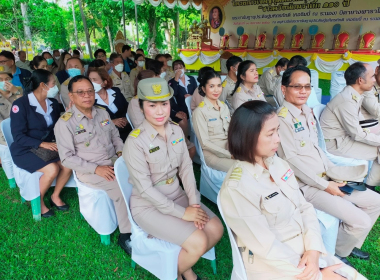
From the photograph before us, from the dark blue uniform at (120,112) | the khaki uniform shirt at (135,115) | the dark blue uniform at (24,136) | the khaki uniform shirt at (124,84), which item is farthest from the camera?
the khaki uniform shirt at (124,84)

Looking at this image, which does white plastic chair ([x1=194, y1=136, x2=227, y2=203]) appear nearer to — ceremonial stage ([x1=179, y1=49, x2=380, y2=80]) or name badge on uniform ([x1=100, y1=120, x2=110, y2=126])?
name badge on uniform ([x1=100, y1=120, x2=110, y2=126])

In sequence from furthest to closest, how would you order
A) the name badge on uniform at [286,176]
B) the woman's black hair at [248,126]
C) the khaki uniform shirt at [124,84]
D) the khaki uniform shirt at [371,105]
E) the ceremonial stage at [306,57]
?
the ceremonial stage at [306,57] < the khaki uniform shirt at [124,84] < the khaki uniform shirt at [371,105] < the name badge on uniform at [286,176] < the woman's black hair at [248,126]

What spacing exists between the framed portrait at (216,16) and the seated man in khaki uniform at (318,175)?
13297mm

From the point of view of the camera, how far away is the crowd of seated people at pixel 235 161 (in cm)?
133

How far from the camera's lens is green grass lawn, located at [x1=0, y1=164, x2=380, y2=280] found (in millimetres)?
2043

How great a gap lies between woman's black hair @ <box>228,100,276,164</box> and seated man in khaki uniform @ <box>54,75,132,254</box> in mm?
1285

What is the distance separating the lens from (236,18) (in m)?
13.6

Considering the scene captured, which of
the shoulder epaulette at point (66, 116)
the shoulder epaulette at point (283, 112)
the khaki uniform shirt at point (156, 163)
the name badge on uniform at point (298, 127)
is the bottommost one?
the khaki uniform shirt at point (156, 163)

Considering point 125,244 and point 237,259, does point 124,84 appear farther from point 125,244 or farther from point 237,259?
point 237,259

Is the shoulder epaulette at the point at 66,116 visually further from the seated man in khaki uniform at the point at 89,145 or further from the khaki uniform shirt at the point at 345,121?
the khaki uniform shirt at the point at 345,121

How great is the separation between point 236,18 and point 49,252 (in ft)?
45.4

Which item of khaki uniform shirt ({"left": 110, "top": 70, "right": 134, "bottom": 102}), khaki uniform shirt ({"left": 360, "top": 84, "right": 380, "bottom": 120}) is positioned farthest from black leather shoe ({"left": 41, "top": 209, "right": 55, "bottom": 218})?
khaki uniform shirt ({"left": 360, "top": 84, "right": 380, "bottom": 120})

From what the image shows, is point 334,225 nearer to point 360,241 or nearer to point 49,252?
point 360,241

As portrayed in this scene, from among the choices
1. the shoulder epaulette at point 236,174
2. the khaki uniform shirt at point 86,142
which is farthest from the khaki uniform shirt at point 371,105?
the khaki uniform shirt at point 86,142
